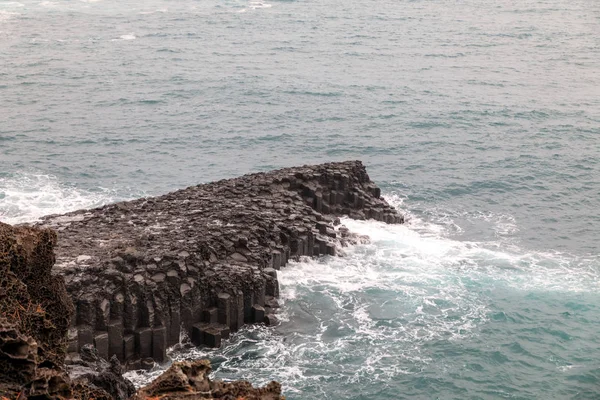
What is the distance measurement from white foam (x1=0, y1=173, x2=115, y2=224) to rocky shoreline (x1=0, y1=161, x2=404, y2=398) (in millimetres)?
9745

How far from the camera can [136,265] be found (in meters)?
46.2

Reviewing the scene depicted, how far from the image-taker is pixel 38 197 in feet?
220

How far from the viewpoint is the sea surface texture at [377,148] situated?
4578 cm

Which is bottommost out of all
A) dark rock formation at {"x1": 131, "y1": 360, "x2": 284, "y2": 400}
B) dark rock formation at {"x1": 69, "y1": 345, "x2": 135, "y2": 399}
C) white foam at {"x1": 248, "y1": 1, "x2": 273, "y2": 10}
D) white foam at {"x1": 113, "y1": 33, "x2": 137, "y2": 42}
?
dark rock formation at {"x1": 69, "y1": 345, "x2": 135, "y2": 399}

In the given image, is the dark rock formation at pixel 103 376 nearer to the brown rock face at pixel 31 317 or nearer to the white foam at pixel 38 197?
the brown rock face at pixel 31 317

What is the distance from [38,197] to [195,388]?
161 feet

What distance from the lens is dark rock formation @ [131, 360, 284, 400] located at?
20406 mm

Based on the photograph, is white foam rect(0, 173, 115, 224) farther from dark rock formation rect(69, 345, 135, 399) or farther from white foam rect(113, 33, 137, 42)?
white foam rect(113, 33, 137, 42)

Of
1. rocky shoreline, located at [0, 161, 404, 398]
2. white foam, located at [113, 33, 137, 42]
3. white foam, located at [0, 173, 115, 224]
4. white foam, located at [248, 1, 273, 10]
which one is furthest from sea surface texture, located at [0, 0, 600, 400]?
rocky shoreline, located at [0, 161, 404, 398]

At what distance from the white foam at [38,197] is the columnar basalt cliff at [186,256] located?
31.7 ft

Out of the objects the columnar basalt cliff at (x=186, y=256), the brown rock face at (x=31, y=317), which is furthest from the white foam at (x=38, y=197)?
the brown rock face at (x=31, y=317)

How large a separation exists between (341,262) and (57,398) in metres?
36.3

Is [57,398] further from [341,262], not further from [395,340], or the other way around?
[341,262]

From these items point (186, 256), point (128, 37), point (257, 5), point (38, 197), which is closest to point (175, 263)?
point (186, 256)
